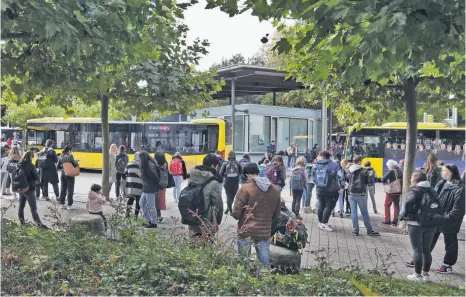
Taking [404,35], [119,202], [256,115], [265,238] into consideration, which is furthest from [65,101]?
[256,115]

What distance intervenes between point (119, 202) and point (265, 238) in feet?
6.87

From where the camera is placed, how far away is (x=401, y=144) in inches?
914

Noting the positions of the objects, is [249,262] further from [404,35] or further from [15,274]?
[404,35]

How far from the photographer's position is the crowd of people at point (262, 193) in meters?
6.04

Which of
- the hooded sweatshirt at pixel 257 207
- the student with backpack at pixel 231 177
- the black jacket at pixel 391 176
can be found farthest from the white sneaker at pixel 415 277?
the student with backpack at pixel 231 177

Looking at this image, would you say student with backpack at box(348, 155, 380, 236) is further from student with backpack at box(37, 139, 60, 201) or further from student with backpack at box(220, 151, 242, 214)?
student with backpack at box(37, 139, 60, 201)

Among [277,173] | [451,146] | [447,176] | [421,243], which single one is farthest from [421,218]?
[451,146]

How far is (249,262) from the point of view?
489cm

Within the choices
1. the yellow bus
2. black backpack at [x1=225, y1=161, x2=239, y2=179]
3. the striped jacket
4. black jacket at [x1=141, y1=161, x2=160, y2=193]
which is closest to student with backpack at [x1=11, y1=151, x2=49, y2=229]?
the striped jacket

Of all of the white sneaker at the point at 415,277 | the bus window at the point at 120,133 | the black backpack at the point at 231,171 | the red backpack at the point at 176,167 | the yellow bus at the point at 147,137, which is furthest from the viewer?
the bus window at the point at 120,133

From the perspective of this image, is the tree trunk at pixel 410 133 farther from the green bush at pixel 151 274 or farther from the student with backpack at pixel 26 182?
the student with backpack at pixel 26 182

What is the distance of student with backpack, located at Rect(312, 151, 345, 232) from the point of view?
34.0ft

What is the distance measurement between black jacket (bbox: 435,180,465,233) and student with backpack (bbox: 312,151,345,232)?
3.13 metres

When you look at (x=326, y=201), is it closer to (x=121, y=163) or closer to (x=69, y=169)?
(x=121, y=163)
